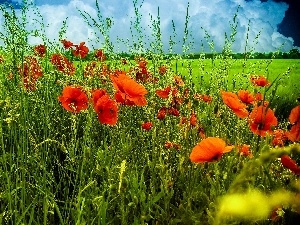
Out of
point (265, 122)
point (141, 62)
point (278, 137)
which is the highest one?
point (141, 62)

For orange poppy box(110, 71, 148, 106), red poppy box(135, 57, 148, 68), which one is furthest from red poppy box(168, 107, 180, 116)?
red poppy box(135, 57, 148, 68)

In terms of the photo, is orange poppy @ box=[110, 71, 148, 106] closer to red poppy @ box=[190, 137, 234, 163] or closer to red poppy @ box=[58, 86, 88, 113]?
red poppy @ box=[58, 86, 88, 113]

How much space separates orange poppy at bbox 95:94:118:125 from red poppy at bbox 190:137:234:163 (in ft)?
1.82

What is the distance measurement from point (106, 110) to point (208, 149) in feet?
2.08

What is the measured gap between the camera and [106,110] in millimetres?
1759

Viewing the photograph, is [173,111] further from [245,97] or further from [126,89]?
[126,89]

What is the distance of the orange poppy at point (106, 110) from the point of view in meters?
1.70

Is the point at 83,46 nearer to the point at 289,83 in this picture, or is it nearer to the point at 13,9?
the point at 13,9

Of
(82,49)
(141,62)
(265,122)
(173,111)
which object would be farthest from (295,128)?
(82,49)

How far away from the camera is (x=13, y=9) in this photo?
1.78 meters

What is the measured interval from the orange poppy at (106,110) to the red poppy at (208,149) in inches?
21.8

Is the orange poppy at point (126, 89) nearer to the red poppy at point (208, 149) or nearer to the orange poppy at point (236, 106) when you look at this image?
the orange poppy at point (236, 106)

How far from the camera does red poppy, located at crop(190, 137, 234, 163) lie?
1263 millimetres

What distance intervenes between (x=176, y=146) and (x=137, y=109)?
2.60 ft
